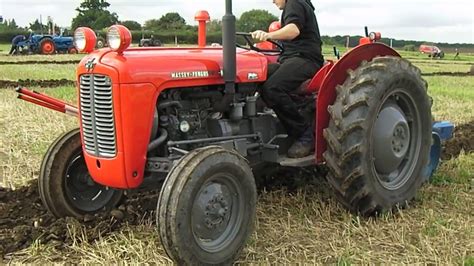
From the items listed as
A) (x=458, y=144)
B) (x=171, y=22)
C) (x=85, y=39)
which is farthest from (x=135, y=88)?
(x=171, y=22)

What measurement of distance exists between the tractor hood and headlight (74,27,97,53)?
0.11 m

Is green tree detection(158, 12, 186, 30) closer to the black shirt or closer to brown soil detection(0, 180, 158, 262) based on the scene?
brown soil detection(0, 180, 158, 262)

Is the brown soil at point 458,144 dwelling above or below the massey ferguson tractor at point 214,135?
below

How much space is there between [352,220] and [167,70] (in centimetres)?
178

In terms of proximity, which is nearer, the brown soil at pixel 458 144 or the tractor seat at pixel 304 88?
the tractor seat at pixel 304 88

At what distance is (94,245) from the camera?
4.05 meters

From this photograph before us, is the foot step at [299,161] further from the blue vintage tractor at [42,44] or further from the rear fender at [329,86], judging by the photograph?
the blue vintage tractor at [42,44]

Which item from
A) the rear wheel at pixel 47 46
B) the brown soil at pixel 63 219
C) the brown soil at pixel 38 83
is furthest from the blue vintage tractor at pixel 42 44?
the brown soil at pixel 63 219

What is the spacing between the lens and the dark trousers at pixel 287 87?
4.55m

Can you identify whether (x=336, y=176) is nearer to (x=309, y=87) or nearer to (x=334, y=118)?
(x=334, y=118)

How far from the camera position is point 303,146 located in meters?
4.75

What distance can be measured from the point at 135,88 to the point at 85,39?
0.61 metres

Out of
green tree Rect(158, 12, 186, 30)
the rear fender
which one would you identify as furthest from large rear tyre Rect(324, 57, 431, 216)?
green tree Rect(158, 12, 186, 30)

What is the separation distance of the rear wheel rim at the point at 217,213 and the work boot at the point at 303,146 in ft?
3.32
